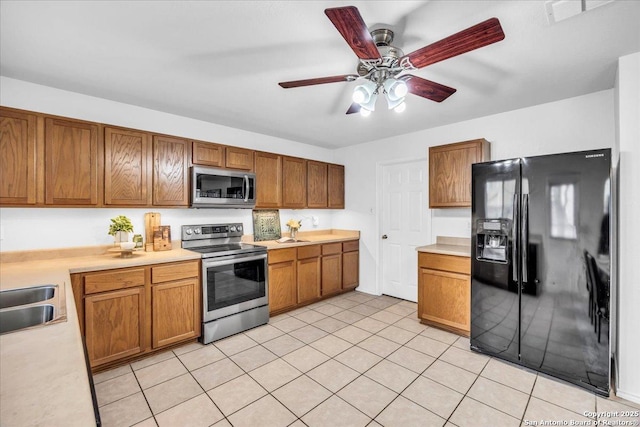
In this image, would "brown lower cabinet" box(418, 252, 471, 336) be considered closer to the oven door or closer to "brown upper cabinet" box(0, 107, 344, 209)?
the oven door

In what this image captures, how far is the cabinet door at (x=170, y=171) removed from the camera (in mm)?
2924

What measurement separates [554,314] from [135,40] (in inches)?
140

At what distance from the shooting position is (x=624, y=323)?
204cm

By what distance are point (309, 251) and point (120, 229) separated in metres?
2.13

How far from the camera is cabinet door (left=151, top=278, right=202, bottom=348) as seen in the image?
2623 mm

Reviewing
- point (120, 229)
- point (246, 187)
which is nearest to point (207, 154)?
point (246, 187)

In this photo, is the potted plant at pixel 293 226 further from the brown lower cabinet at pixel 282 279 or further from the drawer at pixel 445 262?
the drawer at pixel 445 262

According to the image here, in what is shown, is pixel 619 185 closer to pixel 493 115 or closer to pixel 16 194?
pixel 493 115

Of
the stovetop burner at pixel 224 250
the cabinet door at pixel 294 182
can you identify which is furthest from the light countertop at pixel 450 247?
the stovetop burner at pixel 224 250

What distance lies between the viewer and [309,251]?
3934 millimetres

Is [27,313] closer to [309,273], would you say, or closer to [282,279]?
[282,279]

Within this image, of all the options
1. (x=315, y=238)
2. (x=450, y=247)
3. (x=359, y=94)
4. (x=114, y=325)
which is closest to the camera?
(x=359, y=94)

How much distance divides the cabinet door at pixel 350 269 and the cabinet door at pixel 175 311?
2207 millimetres

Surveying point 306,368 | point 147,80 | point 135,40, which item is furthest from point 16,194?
point 306,368
